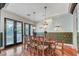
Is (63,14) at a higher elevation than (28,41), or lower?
higher

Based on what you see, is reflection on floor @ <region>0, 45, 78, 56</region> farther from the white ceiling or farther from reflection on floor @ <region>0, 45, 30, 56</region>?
the white ceiling

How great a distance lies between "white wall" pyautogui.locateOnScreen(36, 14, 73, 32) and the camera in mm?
2334

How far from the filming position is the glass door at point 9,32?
7.59ft

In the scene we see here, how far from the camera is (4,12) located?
229 centimetres

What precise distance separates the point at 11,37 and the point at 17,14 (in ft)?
1.34

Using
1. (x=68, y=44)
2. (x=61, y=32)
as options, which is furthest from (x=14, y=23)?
(x=68, y=44)

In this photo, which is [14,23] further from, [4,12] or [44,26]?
[44,26]

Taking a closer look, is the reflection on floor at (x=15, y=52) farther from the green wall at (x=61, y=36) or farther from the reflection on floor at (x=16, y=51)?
the green wall at (x=61, y=36)

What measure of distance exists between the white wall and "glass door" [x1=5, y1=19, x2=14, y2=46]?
17.6 inches

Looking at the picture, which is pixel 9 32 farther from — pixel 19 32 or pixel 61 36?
pixel 61 36

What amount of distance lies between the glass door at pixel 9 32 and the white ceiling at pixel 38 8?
206mm

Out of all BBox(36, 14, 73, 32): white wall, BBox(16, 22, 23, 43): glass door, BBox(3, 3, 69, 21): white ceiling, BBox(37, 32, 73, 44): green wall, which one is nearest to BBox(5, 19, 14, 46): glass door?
BBox(16, 22, 23, 43): glass door

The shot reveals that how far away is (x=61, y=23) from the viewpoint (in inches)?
93.0

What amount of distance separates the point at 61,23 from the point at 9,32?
91 cm
